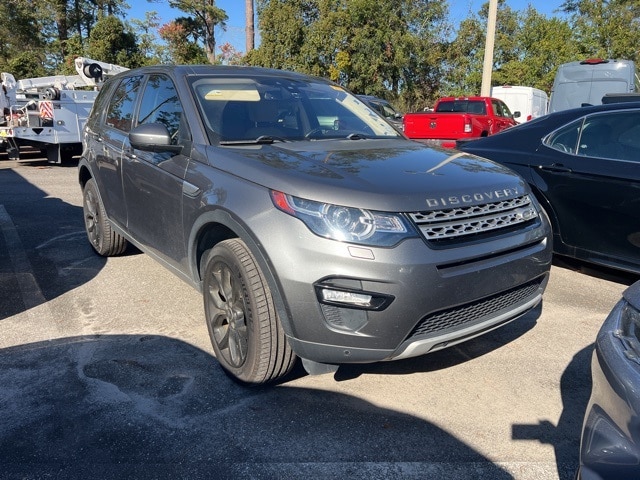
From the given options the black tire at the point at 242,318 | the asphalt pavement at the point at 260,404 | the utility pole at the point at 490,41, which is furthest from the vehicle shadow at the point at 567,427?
the utility pole at the point at 490,41

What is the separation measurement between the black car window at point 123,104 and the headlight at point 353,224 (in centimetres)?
244

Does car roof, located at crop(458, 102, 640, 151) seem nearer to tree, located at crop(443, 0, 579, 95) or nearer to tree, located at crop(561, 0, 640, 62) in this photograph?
tree, located at crop(443, 0, 579, 95)

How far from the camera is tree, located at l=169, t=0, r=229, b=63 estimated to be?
1182 inches

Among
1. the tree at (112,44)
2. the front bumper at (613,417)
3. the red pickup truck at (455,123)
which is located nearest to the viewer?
the front bumper at (613,417)

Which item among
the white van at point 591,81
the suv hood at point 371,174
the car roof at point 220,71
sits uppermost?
the white van at point 591,81

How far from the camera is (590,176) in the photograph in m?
4.32

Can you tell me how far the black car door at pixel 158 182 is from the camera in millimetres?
3365

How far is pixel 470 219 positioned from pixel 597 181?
7.39 feet

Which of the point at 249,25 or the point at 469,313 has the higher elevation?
the point at 249,25

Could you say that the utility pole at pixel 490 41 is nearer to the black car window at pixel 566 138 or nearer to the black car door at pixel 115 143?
the black car window at pixel 566 138

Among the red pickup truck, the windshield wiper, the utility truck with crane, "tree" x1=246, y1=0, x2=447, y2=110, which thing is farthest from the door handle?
"tree" x1=246, y1=0, x2=447, y2=110

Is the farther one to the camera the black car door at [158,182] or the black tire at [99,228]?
the black tire at [99,228]

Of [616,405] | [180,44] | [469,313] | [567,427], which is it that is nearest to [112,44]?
[180,44]

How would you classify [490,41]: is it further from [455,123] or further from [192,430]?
[192,430]
